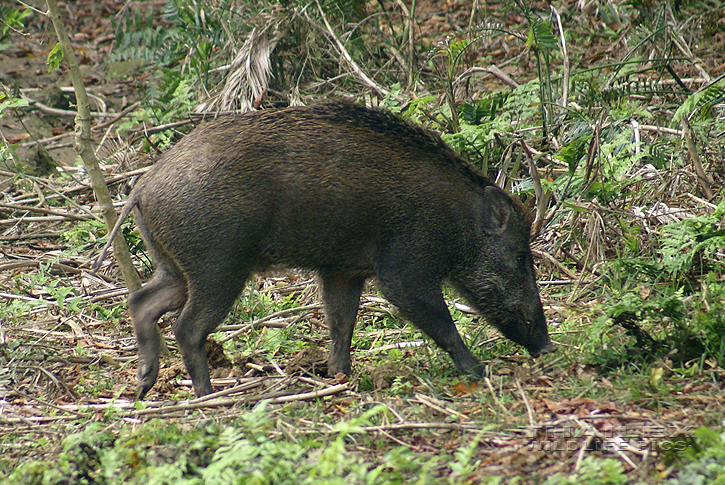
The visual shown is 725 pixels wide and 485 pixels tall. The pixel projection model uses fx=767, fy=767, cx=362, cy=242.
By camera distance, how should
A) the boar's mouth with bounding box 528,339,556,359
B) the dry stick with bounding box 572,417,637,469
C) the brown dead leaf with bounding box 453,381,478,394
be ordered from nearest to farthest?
1. the dry stick with bounding box 572,417,637,469
2. the brown dead leaf with bounding box 453,381,478,394
3. the boar's mouth with bounding box 528,339,556,359

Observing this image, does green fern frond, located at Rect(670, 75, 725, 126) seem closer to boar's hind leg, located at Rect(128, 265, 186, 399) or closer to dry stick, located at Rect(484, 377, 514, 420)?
dry stick, located at Rect(484, 377, 514, 420)

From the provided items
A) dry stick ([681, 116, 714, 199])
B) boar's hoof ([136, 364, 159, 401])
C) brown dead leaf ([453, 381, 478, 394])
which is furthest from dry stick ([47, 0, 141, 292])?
dry stick ([681, 116, 714, 199])

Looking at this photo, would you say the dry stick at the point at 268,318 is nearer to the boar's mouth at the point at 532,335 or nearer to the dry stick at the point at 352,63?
the boar's mouth at the point at 532,335

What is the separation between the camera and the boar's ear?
189 inches

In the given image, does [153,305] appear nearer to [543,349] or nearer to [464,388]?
[464,388]

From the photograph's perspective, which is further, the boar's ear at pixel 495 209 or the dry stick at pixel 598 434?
the boar's ear at pixel 495 209

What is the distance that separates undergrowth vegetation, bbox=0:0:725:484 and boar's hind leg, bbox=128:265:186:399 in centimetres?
28

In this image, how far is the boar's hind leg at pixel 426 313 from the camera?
4.60 m

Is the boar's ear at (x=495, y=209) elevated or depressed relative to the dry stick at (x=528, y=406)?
elevated

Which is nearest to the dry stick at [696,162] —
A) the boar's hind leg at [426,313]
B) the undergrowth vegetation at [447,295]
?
the undergrowth vegetation at [447,295]

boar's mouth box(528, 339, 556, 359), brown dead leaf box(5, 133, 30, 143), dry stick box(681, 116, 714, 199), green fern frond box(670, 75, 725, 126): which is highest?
green fern frond box(670, 75, 725, 126)

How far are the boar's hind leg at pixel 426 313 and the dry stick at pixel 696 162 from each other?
2251 mm

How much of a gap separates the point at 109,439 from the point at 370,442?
3.95 ft

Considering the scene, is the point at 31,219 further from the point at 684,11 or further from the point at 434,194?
the point at 684,11
